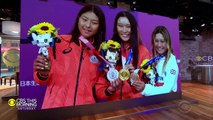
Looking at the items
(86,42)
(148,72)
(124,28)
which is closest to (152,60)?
(148,72)

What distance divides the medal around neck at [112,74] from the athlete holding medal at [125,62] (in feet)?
0.25

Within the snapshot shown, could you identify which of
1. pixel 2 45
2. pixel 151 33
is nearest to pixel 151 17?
pixel 151 33

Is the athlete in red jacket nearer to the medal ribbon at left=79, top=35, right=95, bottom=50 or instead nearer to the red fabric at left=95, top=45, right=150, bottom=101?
the medal ribbon at left=79, top=35, right=95, bottom=50

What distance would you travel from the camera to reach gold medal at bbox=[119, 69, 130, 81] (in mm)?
4488

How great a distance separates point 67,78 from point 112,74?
45.9 inches

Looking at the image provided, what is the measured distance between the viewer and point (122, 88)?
4543mm

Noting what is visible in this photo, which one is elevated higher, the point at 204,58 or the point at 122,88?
the point at 204,58

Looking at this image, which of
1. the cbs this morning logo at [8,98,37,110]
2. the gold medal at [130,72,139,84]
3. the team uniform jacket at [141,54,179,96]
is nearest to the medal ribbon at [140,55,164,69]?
the team uniform jacket at [141,54,179,96]

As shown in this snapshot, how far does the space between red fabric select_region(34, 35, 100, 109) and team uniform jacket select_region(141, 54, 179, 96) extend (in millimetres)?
1799

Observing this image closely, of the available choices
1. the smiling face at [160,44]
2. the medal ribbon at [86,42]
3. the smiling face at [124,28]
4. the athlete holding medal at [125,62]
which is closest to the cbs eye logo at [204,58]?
the smiling face at [160,44]

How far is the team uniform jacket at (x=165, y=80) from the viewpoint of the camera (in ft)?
16.7

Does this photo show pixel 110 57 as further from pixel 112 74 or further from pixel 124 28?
pixel 124 28

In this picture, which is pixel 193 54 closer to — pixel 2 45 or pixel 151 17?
pixel 151 17

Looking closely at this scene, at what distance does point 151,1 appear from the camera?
625 centimetres
